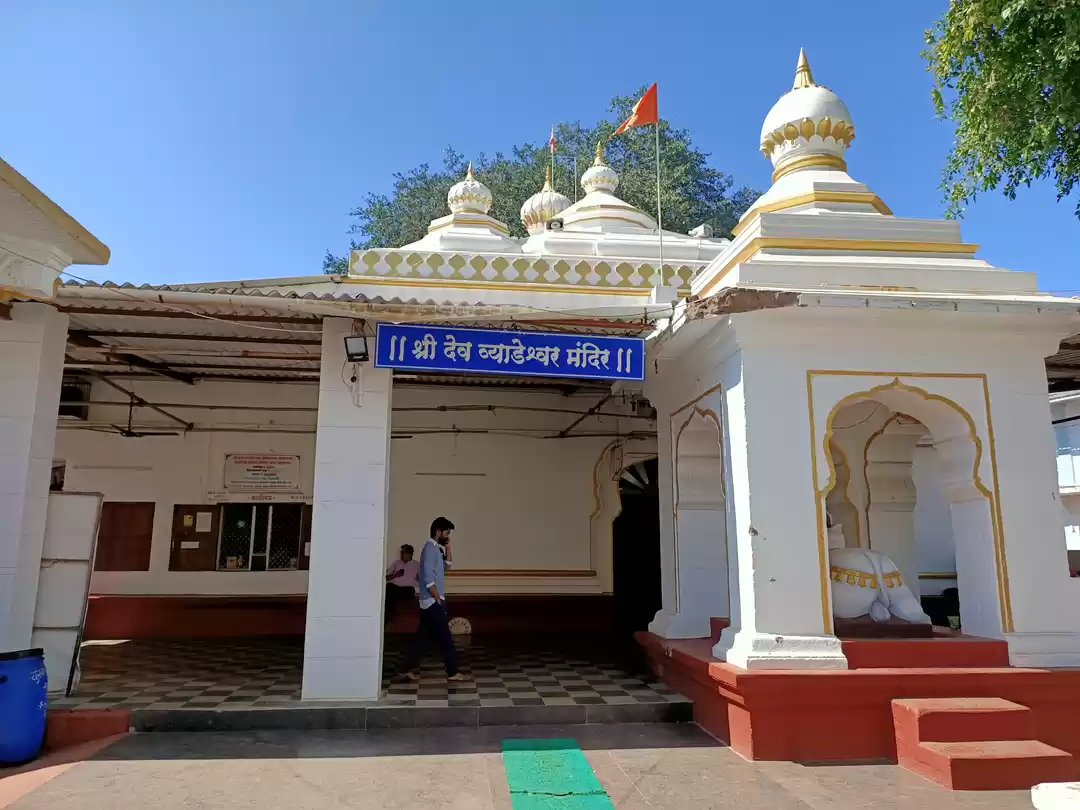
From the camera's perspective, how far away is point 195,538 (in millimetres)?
9109

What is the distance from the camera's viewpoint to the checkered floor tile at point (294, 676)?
5574 millimetres

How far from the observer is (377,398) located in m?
5.77

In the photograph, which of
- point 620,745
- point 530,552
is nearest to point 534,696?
point 620,745

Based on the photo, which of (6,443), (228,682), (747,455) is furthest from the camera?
(228,682)

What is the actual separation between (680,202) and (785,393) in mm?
18559

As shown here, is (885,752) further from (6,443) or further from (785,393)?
(6,443)

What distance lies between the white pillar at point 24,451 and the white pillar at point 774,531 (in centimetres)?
490

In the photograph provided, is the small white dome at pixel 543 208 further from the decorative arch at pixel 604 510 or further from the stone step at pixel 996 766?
the stone step at pixel 996 766

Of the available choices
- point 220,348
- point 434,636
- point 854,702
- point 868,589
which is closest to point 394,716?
point 434,636

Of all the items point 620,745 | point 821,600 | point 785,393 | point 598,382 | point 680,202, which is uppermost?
point 680,202

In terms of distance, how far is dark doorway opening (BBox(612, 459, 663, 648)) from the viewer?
10539mm

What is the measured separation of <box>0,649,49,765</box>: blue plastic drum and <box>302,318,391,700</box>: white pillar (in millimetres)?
1571

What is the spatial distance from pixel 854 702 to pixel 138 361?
7.04m

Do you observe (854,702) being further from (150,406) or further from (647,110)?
(150,406)
